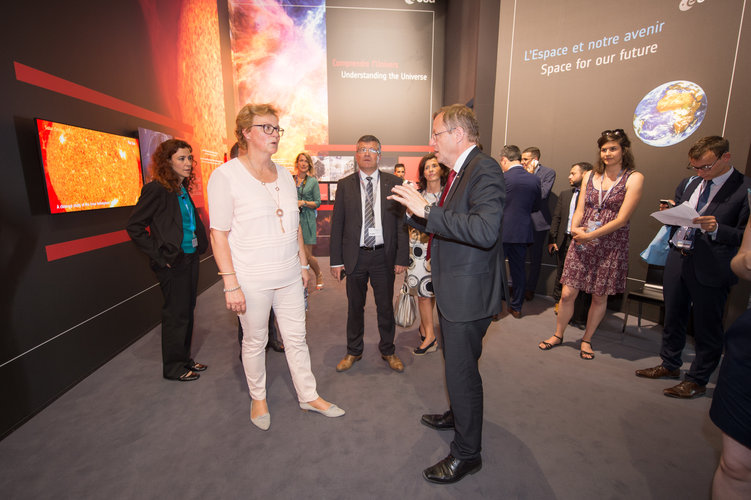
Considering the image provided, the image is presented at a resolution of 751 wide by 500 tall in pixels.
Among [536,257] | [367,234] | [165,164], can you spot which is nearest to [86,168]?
[165,164]

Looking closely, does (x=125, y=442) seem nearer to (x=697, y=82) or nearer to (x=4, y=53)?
(x=4, y=53)

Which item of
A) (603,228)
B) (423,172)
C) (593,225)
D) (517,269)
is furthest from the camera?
(517,269)

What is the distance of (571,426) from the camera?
7.86 ft

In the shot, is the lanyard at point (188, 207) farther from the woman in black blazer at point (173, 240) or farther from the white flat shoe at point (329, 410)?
the white flat shoe at point (329, 410)

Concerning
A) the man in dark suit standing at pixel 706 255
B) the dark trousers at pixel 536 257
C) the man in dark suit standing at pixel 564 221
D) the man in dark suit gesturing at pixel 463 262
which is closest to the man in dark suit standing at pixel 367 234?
the man in dark suit gesturing at pixel 463 262

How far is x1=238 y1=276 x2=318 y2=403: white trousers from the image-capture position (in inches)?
85.9

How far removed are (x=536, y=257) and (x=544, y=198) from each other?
852 mm

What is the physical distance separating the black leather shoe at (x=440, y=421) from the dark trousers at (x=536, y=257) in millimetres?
3359

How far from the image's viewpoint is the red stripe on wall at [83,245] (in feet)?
9.21

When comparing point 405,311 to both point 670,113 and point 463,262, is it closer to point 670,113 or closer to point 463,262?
point 463,262

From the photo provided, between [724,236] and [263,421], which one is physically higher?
[724,236]

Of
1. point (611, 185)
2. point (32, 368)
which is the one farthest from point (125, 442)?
point (611, 185)

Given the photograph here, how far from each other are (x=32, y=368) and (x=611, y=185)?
477cm

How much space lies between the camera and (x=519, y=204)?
432cm
